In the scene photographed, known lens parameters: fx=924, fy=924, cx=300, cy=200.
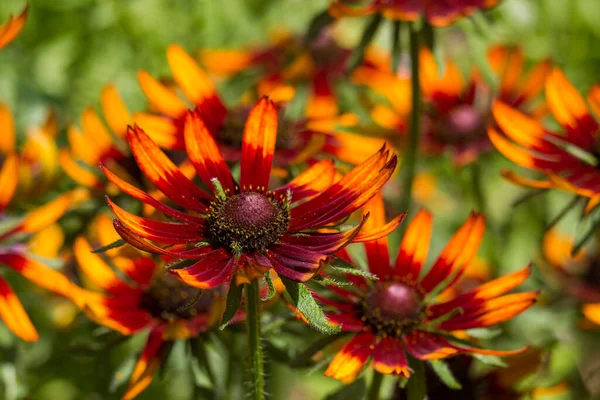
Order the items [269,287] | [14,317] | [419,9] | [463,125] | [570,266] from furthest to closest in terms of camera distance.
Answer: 1. [570,266]
2. [463,125]
3. [419,9]
4. [14,317]
5. [269,287]

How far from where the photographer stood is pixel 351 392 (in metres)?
1.24

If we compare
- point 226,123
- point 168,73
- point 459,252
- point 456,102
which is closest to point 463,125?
point 456,102

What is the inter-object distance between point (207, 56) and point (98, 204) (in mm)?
688

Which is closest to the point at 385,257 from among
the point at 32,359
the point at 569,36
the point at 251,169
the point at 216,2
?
the point at 251,169

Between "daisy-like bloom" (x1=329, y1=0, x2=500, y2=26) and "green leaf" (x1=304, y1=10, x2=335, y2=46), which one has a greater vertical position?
"green leaf" (x1=304, y1=10, x2=335, y2=46)

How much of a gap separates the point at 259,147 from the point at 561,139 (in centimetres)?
55

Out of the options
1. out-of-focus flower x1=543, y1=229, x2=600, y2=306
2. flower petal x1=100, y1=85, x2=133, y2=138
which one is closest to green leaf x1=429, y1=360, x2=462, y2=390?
flower petal x1=100, y1=85, x2=133, y2=138

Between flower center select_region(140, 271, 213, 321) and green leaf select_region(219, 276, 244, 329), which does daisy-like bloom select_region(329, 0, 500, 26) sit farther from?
green leaf select_region(219, 276, 244, 329)

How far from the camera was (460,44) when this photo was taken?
3.58 metres

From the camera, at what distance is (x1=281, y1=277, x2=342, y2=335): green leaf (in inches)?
38.0

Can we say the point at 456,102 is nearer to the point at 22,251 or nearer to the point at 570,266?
the point at 570,266

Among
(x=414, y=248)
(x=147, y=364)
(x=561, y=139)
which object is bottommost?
(x=147, y=364)

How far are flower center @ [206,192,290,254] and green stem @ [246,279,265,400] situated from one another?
0.05 meters

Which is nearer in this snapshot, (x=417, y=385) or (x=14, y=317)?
(x=417, y=385)
